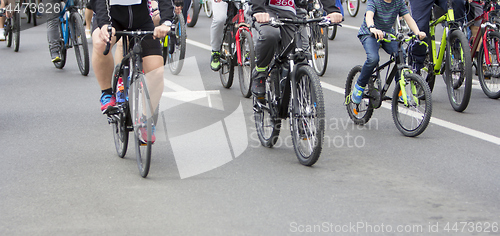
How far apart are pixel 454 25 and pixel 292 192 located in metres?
3.94

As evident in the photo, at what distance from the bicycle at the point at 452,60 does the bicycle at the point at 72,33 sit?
5149mm

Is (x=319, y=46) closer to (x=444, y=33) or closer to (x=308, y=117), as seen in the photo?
(x=444, y=33)

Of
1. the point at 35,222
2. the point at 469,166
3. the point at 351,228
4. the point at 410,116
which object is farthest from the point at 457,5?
the point at 35,222

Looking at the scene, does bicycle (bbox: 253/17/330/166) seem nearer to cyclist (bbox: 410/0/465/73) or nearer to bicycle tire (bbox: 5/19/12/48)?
cyclist (bbox: 410/0/465/73)

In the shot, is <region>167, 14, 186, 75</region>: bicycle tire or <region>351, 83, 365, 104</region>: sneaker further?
<region>167, 14, 186, 75</region>: bicycle tire

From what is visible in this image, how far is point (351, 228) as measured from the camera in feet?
14.1

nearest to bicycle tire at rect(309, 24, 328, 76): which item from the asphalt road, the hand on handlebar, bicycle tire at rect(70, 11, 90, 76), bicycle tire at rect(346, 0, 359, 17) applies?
the asphalt road

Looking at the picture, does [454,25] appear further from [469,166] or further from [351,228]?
[351,228]

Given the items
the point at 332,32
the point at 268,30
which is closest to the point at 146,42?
the point at 268,30

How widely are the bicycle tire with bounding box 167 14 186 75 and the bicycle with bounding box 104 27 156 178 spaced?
4.51m

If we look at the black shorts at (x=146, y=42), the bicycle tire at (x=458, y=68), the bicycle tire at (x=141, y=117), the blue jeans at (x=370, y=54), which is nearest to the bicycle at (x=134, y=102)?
the bicycle tire at (x=141, y=117)

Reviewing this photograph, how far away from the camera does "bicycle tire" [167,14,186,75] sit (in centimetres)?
1024

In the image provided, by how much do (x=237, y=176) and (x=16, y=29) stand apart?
8.89m

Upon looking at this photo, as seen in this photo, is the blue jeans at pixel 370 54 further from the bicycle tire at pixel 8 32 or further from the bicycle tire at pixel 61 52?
the bicycle tire at pixel 8 32
